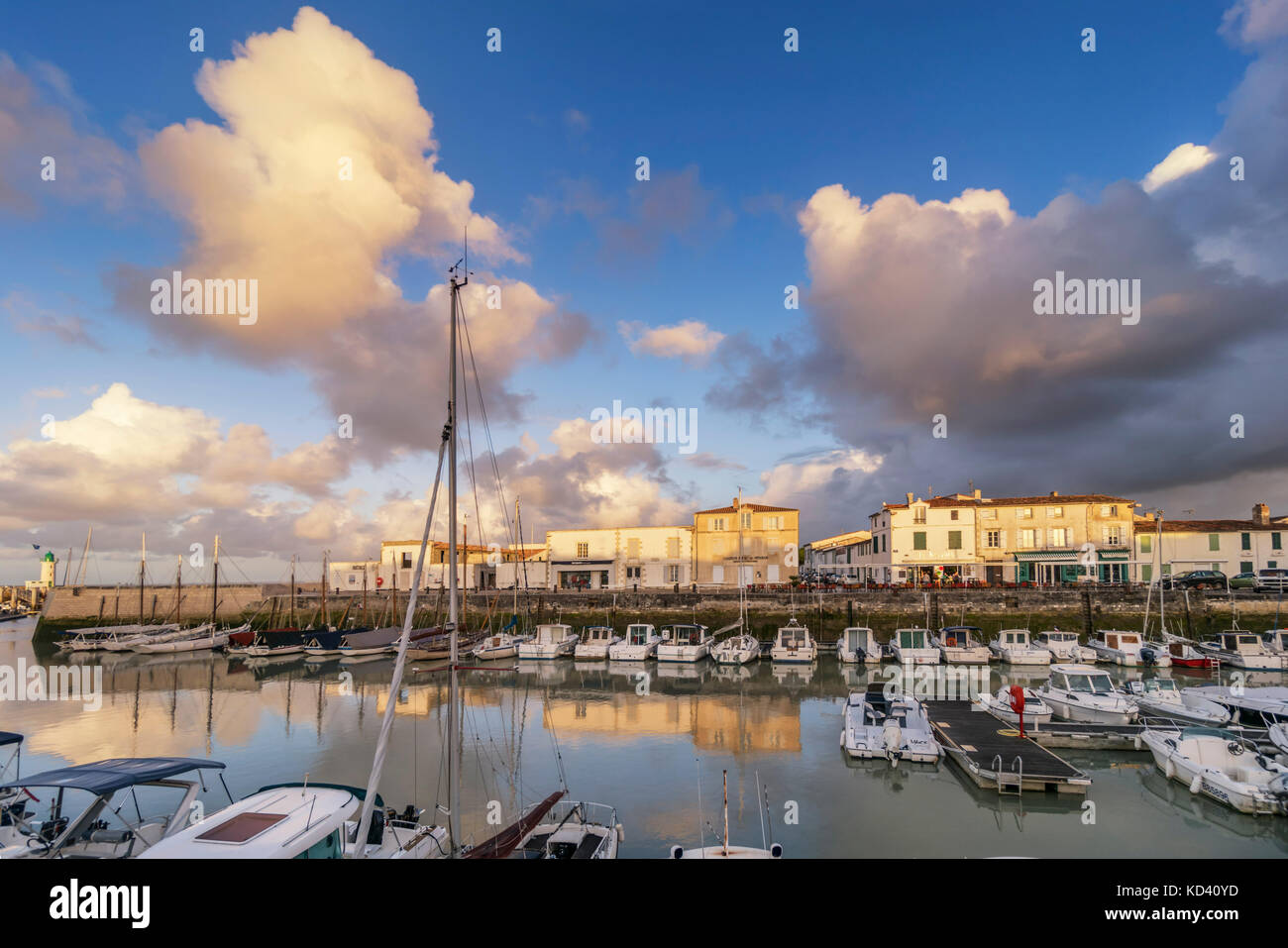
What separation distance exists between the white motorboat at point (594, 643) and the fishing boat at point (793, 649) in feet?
34.4

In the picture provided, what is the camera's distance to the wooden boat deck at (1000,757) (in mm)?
18359

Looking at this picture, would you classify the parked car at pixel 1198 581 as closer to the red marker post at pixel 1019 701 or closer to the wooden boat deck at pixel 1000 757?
the red marker post at pixel 1019 701

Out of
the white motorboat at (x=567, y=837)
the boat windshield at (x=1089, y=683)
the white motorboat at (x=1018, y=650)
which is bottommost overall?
the white motorboat at (x=1018, y=650)

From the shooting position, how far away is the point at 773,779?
2009 cm

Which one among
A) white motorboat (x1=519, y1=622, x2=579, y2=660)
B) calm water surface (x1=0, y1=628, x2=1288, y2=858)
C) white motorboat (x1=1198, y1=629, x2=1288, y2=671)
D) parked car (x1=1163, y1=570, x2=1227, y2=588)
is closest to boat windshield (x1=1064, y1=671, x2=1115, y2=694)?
calm water surface (x1=0, y1=628, x2=1288, y2=858)

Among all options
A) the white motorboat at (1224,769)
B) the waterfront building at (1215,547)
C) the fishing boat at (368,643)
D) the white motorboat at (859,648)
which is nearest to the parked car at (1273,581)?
the waterfront building at (1215,547)

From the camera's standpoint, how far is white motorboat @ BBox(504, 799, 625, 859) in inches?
514

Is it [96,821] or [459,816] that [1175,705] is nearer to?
[459,816]

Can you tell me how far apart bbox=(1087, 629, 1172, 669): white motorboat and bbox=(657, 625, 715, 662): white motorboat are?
22903 millimetres

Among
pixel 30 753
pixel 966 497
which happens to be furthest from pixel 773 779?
pixel 966 497

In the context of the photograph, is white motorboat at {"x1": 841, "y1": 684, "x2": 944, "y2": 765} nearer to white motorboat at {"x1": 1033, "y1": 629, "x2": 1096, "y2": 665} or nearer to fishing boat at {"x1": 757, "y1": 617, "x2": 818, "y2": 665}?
fishing boat at {"x1": 757, "y1": 617, "x2": 818, "y2": 665}
